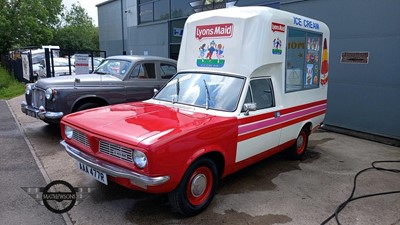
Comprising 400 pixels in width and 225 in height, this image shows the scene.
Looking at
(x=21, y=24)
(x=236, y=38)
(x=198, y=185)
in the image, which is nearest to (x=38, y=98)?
(x=236, y=38)

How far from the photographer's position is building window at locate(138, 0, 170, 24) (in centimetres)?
1529

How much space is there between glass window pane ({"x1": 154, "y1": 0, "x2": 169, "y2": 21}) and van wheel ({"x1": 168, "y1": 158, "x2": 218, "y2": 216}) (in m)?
12.5

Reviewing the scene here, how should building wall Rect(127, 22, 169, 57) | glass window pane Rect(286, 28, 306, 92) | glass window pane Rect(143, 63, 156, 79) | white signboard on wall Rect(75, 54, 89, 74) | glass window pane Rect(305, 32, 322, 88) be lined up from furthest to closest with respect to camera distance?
building wall Rect(127, 22, 169, 57) → white signboard on wall Rect(75, 54, 89, 74) → glass window pane Rect(143, 63, 156, 79) → glass window pane Rect(305, 32, 322, 88) → glass window pane Rect(286, 28, 306, 92)

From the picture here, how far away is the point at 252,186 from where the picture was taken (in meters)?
4.68

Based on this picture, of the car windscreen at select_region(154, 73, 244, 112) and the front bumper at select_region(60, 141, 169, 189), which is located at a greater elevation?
the car windscreen at select_region(154, 73, 244, 112)

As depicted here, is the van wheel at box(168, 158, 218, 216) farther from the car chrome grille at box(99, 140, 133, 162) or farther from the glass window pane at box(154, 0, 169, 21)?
the glass window pane at box(154, 0, 169, 21)

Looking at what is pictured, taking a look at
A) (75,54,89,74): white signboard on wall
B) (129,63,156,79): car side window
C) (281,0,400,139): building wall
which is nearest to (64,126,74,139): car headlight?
(129,63,156,79): car side window

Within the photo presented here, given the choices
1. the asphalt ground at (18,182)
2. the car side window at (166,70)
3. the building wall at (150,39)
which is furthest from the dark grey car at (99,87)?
the building wall at (150,39)

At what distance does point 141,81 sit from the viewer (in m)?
7.54

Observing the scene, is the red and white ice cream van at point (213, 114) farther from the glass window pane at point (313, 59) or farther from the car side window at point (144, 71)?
the car side window at point (144, 71)

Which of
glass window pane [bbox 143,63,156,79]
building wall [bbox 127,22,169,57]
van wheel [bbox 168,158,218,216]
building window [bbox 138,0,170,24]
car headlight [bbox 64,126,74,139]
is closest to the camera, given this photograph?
van wheel [bbox 168,158,218,216]

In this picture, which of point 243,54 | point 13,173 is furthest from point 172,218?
point 13,173

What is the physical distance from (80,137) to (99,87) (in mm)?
3188

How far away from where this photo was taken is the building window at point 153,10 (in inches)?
602
